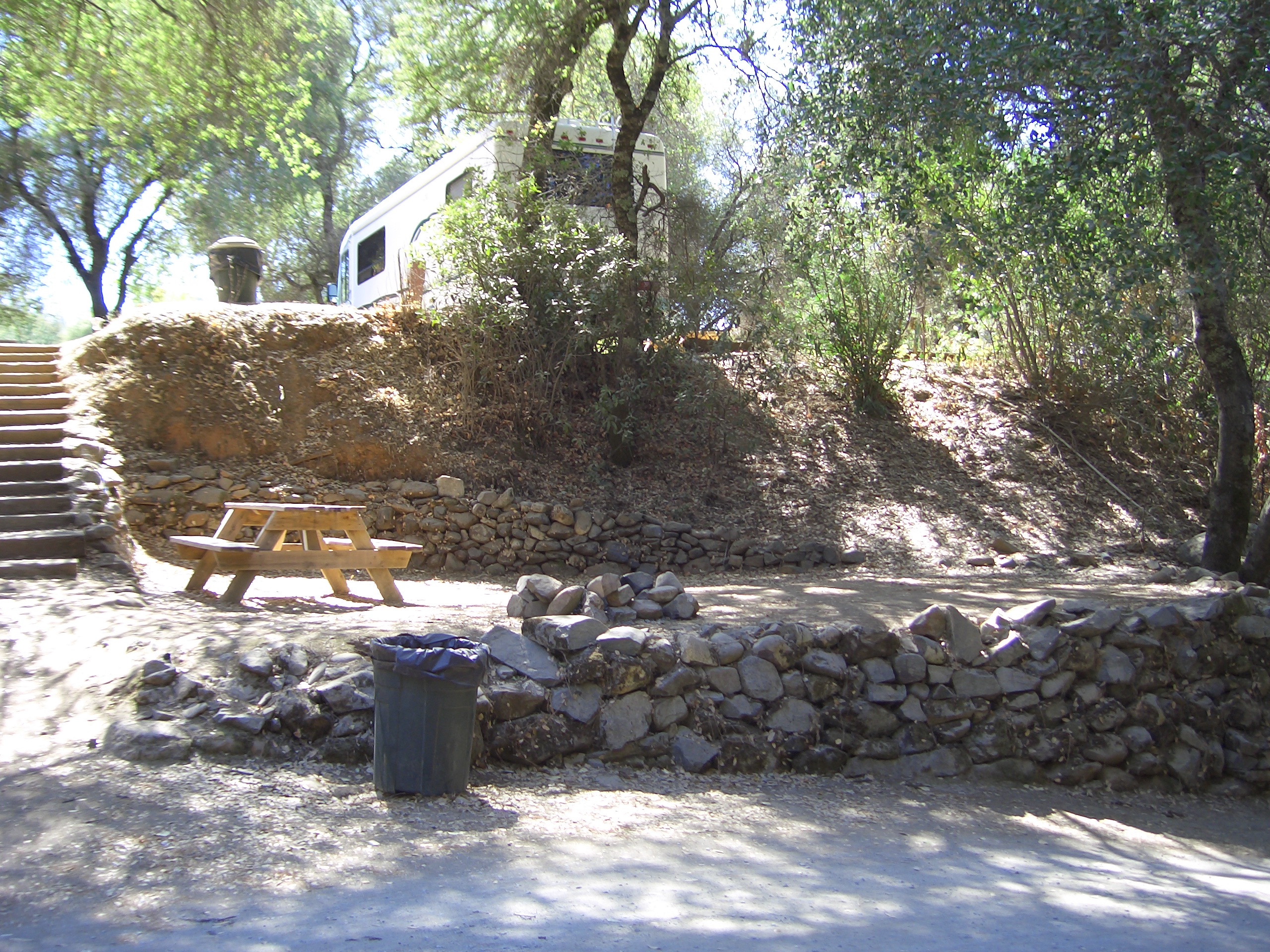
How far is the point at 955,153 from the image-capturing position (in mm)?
7699

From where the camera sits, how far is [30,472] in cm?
801

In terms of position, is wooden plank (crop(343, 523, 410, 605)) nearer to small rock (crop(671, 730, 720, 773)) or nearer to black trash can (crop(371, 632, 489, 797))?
small rock (crop(671, 730, 720, 773))

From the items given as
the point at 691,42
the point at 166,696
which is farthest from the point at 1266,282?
the point at 166,696

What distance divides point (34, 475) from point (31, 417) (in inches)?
45.6

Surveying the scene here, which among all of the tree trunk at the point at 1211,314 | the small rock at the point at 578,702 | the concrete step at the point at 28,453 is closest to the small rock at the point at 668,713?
the small rock at the point at 578,702

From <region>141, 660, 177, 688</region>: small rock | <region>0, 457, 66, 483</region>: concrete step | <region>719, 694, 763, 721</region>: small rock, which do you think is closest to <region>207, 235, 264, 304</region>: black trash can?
<region>0, 457, 66, 483</region>: concrete step

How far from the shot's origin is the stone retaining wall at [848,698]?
16.3 ft

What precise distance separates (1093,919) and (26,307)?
22344 mm

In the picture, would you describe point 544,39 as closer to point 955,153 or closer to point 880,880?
point 955,153

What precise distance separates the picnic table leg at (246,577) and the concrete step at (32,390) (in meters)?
4.06

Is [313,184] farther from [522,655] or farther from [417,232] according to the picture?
[522,655]

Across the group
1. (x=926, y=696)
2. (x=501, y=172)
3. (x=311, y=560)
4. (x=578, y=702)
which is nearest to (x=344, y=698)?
(x=578, y=702)

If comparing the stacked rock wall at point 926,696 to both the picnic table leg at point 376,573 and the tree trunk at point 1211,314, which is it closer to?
the picnic table leg at point 376,573

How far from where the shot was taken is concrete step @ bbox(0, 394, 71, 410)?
909 cm
